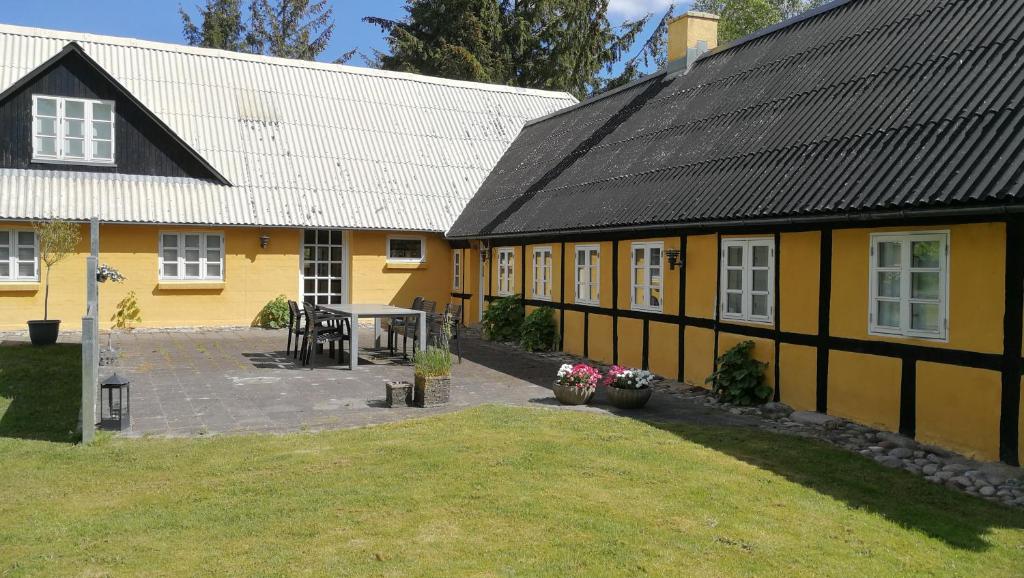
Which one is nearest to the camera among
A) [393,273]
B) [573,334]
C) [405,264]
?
[573,334]

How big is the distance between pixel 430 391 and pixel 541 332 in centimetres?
592

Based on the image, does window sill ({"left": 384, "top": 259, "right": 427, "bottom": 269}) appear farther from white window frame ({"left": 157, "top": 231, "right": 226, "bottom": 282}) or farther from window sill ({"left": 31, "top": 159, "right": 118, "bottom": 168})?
window sill ({"left": 31, "top": 159, "right": 118, "bottom": 168})

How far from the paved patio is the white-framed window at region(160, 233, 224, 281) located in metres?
2.57

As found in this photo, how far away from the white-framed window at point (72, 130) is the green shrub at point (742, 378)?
14.8 metres

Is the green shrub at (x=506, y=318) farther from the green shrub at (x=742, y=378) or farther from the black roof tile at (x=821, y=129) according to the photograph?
the green shrub at (x=742, y=378)

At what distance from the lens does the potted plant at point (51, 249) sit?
597 inches

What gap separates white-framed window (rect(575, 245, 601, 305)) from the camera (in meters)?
14.6

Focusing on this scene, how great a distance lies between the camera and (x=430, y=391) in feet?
33.6

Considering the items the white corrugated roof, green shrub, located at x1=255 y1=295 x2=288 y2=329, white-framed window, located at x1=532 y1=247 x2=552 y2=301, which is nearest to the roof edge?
the white corrugated roof

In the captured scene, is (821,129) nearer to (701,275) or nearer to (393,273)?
(701,275)

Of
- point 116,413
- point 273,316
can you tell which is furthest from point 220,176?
point 116,413

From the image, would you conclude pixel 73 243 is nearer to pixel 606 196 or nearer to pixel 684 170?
pixel 606 196

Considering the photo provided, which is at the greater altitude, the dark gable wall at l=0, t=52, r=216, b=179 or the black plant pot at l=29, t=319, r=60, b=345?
the dark gable wall at l=0, t=52, r=216, b=179

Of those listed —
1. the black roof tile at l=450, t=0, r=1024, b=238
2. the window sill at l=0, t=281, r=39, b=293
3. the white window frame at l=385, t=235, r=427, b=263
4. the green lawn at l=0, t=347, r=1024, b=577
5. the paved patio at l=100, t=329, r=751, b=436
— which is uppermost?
the black roof tile at l=450, t=0, r=1024, b=238
